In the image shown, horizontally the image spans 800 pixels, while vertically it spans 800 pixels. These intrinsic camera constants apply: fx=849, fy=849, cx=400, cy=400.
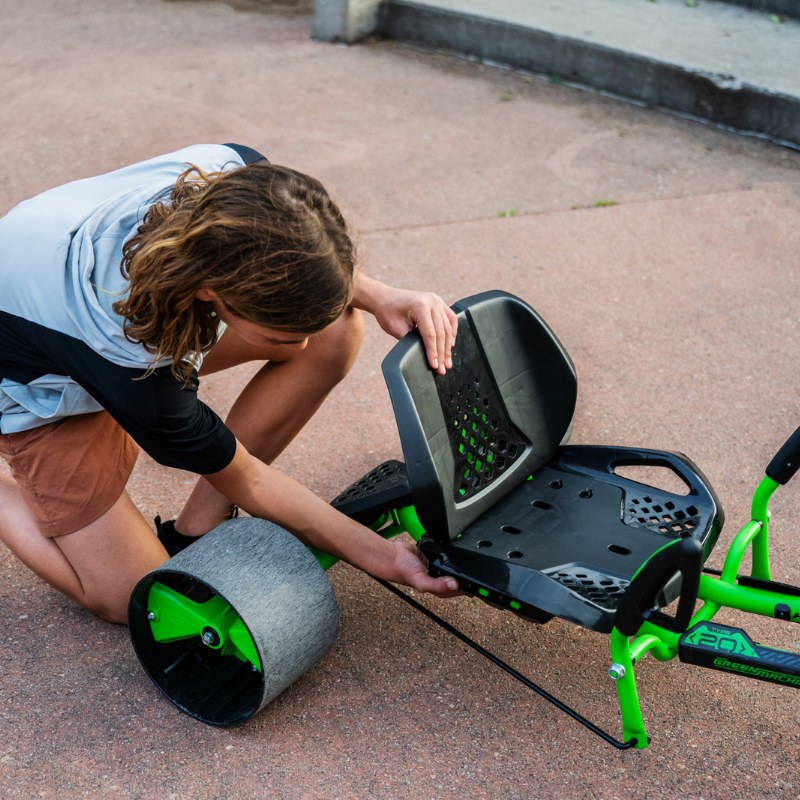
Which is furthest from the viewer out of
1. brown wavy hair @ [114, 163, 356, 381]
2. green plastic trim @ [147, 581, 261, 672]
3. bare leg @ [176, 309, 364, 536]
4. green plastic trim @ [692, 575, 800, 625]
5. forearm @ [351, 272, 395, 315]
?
bare leg @ [176, 309, 364, 536]

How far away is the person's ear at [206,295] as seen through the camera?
1.45 m

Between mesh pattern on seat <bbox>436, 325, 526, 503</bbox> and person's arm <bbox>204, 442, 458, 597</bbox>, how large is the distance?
0.20 meters

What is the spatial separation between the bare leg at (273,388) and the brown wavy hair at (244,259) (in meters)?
0.60

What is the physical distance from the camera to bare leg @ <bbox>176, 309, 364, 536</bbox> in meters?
2.12

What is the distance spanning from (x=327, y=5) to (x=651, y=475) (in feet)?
15.4

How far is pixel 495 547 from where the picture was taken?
179 centimetres

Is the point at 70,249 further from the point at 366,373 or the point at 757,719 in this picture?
the point at 757,719

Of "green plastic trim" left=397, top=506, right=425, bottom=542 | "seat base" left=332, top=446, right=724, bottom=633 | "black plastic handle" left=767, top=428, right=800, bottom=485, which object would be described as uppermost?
"black plastic handle" left=767, top=428, right=800, bottom=485

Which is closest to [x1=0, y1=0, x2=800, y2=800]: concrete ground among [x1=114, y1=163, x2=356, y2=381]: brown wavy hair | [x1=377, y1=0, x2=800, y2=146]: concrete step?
[x1=377, y1=0, x2=800, y2=146]: concrete step

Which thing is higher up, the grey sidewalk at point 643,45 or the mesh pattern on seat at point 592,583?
the grey sidewalk at point 643,45

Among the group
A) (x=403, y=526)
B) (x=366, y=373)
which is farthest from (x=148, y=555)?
(x=366, y=373)

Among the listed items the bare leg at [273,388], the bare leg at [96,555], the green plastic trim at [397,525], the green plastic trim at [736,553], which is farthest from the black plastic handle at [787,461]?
the bare leg at [96,555]

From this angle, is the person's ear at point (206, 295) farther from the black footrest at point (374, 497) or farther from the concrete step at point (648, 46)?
the concrete step at point (648, 46)

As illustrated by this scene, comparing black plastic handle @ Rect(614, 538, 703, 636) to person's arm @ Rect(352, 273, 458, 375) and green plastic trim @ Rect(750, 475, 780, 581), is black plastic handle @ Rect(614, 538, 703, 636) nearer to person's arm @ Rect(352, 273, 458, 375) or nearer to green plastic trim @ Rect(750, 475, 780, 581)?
green plastic trim @ Rect(750, 475, 780, 581)
